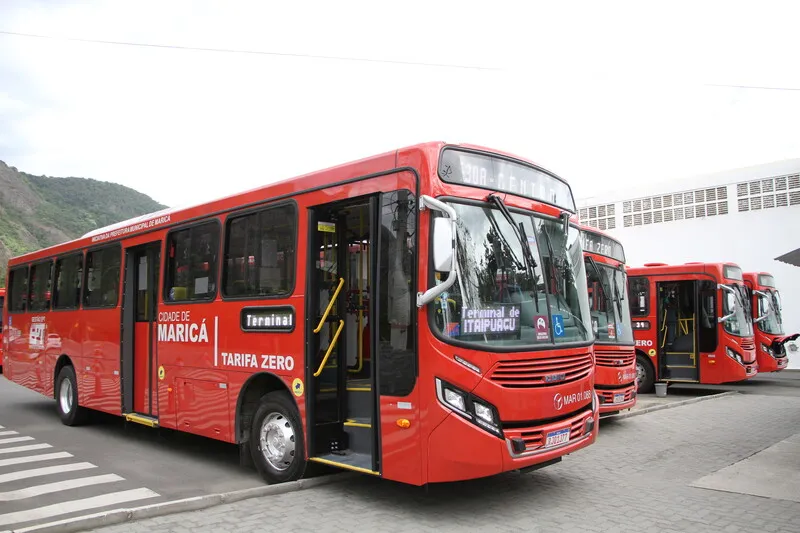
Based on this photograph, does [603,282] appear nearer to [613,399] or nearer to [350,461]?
[613,399]

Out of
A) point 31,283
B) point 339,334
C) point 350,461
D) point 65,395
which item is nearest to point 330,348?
point 339,334

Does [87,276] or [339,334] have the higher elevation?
[87,276]

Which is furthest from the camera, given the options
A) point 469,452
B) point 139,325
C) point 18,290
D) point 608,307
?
point 18,290

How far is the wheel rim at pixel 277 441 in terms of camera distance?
260 inches

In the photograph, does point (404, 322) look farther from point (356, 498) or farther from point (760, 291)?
point (760, 291)

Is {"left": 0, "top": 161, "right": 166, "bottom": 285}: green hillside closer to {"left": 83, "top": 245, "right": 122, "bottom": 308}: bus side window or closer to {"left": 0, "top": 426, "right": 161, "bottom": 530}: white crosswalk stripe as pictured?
{"left": 83, "top": 245, "right": 122, "bottom": 308}: bus side window

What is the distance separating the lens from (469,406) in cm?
520

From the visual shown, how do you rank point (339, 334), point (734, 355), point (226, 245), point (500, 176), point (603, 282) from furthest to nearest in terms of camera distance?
point (734, 355) < point (603, 282) < point (226, 245) < point (339, 334) < point (500, 176)

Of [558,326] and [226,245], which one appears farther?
[226,245]

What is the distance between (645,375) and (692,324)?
1.66 metres

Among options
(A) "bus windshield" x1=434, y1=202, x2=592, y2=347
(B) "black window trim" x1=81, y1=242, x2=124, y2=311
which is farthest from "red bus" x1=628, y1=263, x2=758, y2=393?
(B) "black window trim" x1=81, y1=242, x2=124, y2=311

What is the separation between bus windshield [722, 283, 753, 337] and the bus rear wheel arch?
44.7 ft

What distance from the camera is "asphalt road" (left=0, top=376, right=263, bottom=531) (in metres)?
6.21

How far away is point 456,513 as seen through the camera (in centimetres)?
563
